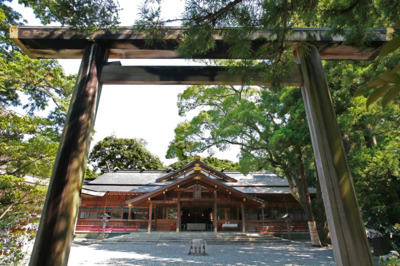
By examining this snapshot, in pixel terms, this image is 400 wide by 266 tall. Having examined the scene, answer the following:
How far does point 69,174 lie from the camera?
1913 mm

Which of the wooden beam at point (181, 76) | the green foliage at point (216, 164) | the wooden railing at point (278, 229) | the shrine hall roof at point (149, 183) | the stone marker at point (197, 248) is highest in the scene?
the green foliage at point (216, 164)

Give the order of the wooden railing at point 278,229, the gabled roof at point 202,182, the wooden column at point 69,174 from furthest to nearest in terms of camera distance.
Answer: the wooden railing at point 278,229
the gabled roof at point 202,182
the wooden column at point 69,174

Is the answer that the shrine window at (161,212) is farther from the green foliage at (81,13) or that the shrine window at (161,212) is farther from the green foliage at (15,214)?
the green foliage at (81,13)

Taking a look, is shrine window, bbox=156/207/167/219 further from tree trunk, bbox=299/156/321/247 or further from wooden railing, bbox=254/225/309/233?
tree trunk, bbox=299/156/321/247

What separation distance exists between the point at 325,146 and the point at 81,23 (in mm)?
2685

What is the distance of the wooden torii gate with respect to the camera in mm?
1782

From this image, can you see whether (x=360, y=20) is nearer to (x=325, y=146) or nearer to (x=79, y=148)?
(x=325, y=146)

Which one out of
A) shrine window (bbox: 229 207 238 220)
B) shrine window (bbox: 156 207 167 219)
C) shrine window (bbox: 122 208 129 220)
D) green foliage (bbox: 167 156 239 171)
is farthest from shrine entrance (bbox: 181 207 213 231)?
green foliage (bbox: 167 156 239 171)

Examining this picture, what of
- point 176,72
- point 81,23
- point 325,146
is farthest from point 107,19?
point 325,146

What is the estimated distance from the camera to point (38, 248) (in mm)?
1721

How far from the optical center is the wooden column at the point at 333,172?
69.6 inches

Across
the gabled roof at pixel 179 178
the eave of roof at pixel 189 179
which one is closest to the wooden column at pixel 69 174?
the eave of roof at pixel 189 179

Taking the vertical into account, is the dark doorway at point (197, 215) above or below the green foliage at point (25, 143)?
below

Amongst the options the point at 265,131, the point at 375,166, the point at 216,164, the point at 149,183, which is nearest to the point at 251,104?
the point at 265,131
